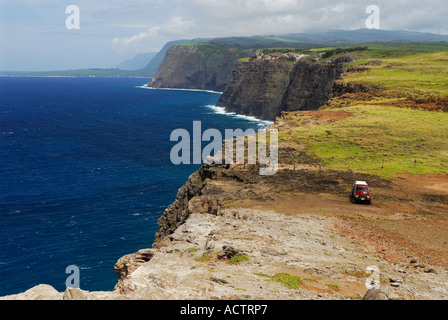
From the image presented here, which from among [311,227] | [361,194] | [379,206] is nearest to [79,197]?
[311,227]

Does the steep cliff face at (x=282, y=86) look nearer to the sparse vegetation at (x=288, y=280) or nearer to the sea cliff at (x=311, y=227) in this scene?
the sea cliff at (x=311, y=227)

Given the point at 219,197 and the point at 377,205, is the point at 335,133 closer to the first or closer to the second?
the point at 377,205

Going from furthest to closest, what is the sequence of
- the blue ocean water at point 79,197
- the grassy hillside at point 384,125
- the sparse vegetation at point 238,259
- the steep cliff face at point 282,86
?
the steep cliff face at point 282,86 < the blue ocean water at point 79,197 < the grassy hillside at point 384,125 < the sparse vegetation at point 238,259

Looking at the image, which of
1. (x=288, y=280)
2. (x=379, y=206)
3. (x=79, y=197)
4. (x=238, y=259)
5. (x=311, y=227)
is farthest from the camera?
(x=79, y=197)

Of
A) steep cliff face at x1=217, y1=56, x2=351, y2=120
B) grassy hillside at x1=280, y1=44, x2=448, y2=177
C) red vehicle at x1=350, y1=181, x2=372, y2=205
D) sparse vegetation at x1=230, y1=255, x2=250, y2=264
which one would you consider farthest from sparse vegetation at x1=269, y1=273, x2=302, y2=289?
steep cliff face at x1=217, y1=56, x2=351, y2=120

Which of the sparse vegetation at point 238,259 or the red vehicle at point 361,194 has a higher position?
the red vehicle at point 361,194

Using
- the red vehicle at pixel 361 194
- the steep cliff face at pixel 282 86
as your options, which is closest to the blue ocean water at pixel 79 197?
the steep cliff face at pixel 282 86

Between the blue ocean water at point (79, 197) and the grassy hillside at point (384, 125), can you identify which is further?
the blue ocean water at point (79, 197)

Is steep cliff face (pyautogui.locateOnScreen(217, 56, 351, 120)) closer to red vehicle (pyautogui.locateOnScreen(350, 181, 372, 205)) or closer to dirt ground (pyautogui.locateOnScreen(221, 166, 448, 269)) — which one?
dirt ground (pyautogui.locateOnScreen(221, 166, 448, 269))

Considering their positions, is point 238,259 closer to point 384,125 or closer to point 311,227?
point 311,227
